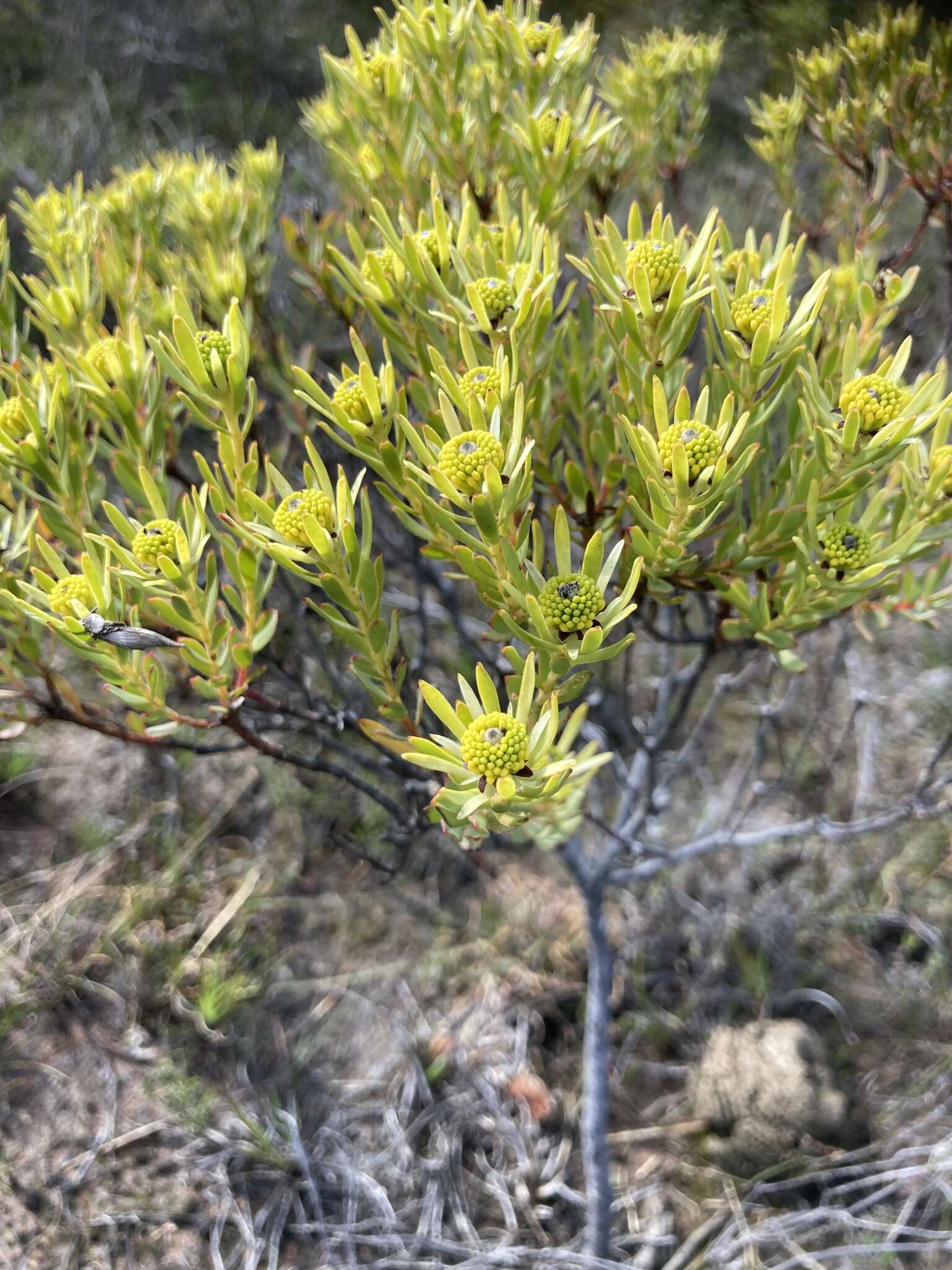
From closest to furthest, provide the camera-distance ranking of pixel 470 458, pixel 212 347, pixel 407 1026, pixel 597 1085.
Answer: pixel 470 458 < pixel 212 347 < pixel 597 1085 < pixel 407 1026

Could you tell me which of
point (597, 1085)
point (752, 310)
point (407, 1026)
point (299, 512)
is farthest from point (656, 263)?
point (407, 1026)

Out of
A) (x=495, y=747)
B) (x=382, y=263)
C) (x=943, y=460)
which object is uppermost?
(x=382, y=263)

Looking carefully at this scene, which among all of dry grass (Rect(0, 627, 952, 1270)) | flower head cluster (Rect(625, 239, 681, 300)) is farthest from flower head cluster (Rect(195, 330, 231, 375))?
dry grass (Rect(0, 627, 952, 1270))

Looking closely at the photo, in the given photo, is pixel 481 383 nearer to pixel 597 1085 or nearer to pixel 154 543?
pixel 154 543

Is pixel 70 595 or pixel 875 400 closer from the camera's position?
pixel 875 400

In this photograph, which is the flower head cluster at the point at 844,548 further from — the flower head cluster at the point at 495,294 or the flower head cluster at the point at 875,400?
the flower head cluster at the point at 495,294

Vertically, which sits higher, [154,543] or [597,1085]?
[154,543]

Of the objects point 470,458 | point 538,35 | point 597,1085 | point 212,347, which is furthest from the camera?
point 597,1085
